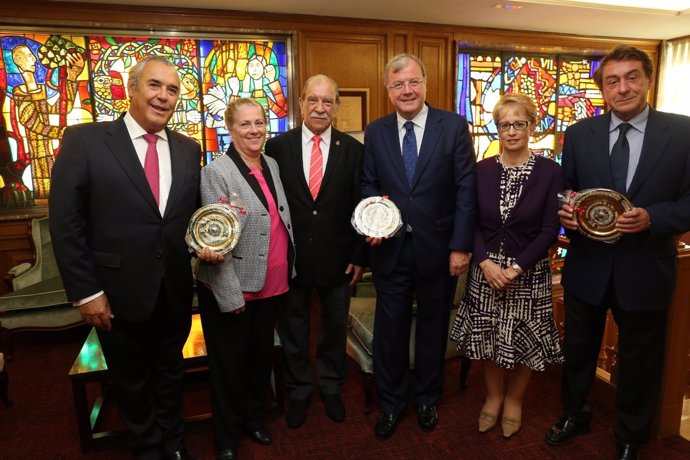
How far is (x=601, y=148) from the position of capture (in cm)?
201

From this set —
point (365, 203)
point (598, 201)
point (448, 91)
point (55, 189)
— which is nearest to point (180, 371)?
point (55, 189)

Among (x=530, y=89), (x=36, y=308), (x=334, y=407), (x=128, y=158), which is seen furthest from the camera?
(x=530, y=89)

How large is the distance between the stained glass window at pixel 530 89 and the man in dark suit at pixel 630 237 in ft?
14.2

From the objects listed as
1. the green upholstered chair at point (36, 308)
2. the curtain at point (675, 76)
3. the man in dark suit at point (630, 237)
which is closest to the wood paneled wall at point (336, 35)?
the curtain at point (675, 76)

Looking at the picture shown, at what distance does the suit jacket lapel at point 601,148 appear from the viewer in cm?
198

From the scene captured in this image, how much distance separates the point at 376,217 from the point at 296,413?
3.75 feet

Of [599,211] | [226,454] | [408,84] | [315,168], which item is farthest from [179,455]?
[599,211]

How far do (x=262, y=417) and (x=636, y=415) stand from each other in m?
1.69

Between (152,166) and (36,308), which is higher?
(152,166)

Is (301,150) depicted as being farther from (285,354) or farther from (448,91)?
(448,91)

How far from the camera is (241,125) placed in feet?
6.91

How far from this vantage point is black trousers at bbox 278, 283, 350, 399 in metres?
2.51

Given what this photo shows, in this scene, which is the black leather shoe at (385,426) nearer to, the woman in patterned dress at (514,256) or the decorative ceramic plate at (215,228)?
the woman in patterned dress at (514,256)

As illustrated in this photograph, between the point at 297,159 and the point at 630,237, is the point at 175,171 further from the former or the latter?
the point at 630,237
